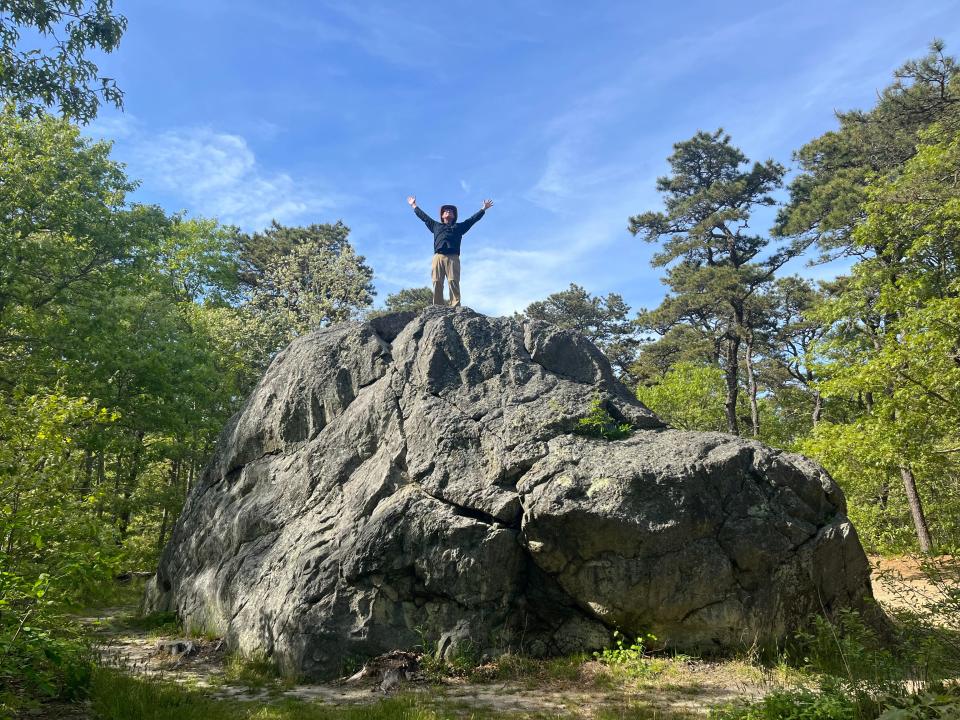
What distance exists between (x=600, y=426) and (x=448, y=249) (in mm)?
5575

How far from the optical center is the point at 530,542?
29.7 feet

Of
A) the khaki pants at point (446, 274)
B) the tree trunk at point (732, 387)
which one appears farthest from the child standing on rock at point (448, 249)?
the tree trunk at point (732, 387)

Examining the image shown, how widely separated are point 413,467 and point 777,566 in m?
5.46

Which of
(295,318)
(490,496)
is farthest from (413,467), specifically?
(295,318)

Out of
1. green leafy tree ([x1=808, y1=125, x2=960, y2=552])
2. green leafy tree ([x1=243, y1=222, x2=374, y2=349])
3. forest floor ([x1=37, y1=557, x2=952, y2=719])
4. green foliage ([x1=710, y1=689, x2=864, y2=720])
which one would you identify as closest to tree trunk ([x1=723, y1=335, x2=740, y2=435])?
green leafy tree ([x1=808, y1=125, x2=960, y2=552])

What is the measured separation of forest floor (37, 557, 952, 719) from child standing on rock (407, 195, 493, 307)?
7657 mm

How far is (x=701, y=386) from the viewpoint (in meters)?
30.6

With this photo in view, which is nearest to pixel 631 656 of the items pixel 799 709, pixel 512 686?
pixel 512 686

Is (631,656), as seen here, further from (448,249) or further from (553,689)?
(448,249)

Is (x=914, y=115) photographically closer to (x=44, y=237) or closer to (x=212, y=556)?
(x=212, y=556)

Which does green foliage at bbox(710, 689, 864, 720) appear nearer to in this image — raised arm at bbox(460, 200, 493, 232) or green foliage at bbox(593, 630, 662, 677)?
green foliage at bbox(593, 630, 662, 677)

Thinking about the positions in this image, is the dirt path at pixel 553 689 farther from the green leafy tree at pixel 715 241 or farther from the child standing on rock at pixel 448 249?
the green leafy tree at pixel 715 241

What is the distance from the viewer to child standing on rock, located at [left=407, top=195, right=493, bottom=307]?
1377 cm

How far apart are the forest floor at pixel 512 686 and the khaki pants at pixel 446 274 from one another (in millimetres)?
7696
